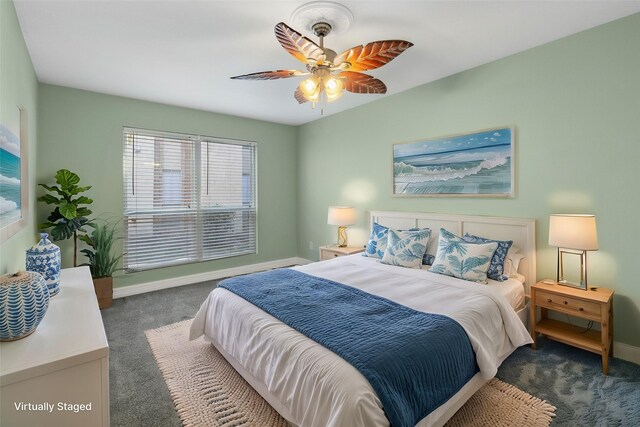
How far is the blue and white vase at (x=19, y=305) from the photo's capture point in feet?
3.98

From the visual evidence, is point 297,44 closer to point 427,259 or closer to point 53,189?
point 427,259

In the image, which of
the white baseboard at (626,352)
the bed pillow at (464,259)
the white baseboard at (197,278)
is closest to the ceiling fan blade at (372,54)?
the bed pillow at (464,259)

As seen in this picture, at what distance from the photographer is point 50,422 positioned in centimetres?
115

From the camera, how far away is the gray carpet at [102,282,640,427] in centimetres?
185

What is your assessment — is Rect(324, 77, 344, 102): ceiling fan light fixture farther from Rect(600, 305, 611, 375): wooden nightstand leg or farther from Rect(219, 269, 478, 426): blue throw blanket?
Rect(600, 305, 611, 375): wooden nightstand leg

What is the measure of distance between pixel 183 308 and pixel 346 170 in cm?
295

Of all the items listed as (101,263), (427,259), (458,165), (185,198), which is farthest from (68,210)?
(458,165)

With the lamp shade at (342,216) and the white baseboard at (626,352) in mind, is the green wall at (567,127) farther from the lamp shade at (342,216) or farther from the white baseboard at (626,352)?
the lamp shade at (342,216)

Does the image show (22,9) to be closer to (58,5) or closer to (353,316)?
(58,5)

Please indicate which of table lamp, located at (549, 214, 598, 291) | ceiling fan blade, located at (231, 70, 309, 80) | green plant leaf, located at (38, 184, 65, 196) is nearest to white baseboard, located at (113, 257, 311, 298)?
green plant leaf, located at (38, 184, 65, 196)

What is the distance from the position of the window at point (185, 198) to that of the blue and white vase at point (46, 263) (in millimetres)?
2289

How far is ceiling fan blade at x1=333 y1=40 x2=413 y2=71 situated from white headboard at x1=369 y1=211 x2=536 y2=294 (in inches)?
77.3

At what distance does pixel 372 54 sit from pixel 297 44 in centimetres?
50

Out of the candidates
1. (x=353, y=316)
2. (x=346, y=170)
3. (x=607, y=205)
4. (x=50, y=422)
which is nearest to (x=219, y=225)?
(x=346, y=170)
